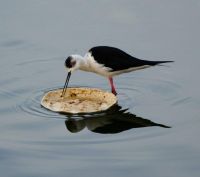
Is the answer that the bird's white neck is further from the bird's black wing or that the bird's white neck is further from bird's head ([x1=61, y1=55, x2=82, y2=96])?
the bird's black wing

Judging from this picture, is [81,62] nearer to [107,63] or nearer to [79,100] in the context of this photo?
[107,63]

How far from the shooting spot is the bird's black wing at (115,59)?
31.8 ft

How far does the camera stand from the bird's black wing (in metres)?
9.69

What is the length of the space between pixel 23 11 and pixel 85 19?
1275 mm

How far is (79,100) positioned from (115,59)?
0.97 meters

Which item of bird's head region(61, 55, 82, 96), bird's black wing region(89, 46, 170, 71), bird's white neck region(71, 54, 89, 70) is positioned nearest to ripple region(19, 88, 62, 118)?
bird's head region(61, 55, 82, 96)

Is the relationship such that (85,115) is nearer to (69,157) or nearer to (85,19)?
(69,157)

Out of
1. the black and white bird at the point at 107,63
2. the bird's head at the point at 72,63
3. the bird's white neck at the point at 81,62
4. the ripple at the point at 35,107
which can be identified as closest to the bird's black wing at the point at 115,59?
the black and white bird at the point at 107,63

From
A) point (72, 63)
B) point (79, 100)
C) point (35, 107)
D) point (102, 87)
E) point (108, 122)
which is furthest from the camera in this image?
point (102, 87)

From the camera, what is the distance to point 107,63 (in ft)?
32.0

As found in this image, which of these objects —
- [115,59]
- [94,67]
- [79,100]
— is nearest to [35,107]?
[79,100]

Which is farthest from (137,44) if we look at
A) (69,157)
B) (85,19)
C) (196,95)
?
(69,157)

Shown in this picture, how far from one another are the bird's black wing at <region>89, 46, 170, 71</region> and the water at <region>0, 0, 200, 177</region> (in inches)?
12.0

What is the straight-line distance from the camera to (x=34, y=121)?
28.0 feet
